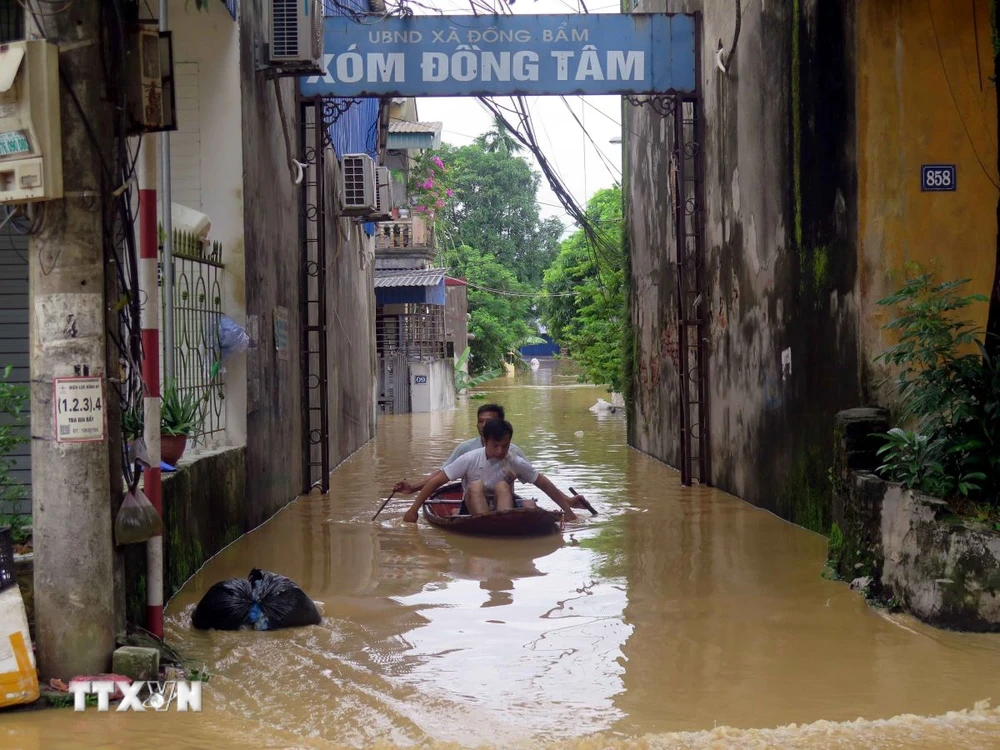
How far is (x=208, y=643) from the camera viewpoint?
5.94m

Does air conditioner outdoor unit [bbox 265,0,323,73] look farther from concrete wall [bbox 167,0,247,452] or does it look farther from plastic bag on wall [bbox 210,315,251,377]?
plastic bag on wall [bbox 210,315,251,377]

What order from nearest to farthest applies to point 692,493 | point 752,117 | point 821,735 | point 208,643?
point 821,735 < point 208,643 < point 752,117 < point 692,493

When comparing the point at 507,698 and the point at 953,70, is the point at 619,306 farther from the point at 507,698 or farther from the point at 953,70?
the point at 507,698

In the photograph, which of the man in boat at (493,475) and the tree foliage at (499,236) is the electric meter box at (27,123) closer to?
the man in boat at (493,475)

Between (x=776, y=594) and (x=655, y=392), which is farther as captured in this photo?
(x=655, y=392)

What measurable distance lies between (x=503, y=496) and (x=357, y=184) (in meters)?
7.41

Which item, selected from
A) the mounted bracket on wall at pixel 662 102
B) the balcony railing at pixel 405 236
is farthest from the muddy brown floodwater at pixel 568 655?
the balcony railing at pixel 405 236

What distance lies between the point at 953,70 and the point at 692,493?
5.77m

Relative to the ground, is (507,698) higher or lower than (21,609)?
lower

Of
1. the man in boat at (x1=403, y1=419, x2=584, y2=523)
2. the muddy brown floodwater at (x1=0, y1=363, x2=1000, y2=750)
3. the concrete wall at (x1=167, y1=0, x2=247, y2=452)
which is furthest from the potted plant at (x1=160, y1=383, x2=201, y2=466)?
the man in boat at (x1=403, y1=419, x2=584, y2=523)

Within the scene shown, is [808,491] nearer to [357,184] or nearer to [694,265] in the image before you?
[694,265]

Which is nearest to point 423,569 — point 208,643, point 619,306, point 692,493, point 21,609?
point 208,643

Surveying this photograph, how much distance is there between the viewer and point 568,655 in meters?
5.71

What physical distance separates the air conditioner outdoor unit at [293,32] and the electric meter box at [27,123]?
5695mm
